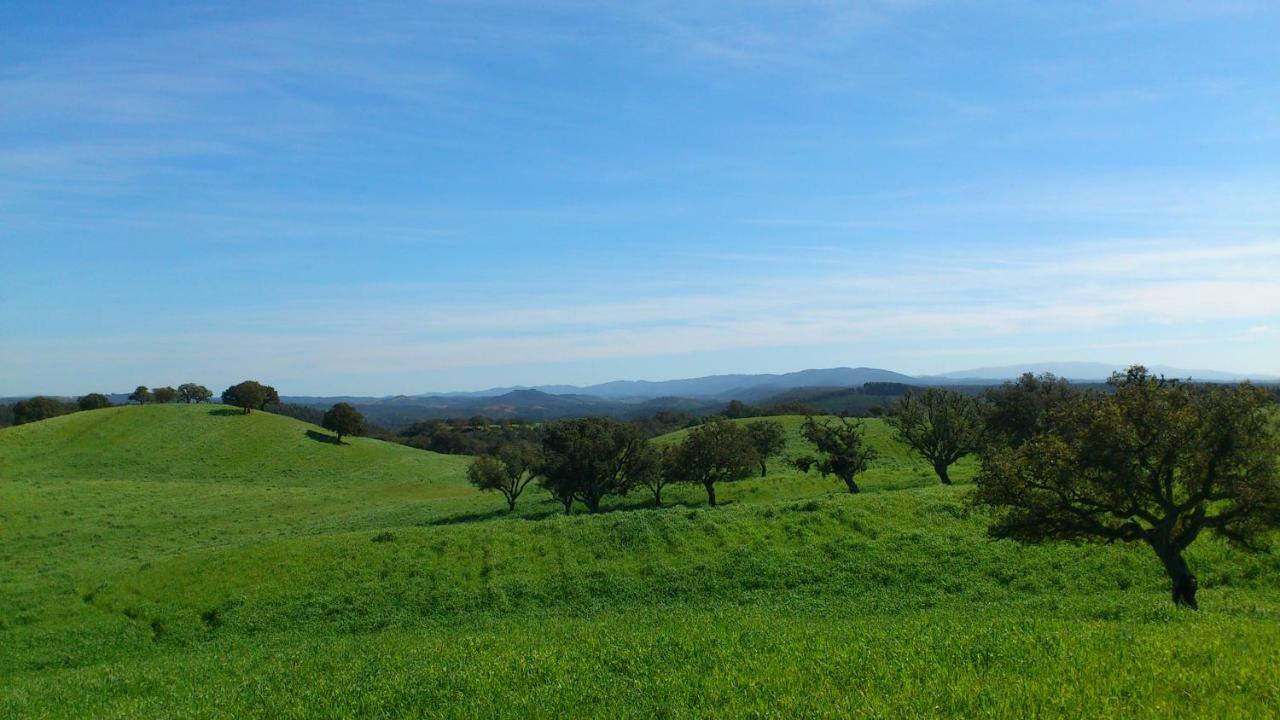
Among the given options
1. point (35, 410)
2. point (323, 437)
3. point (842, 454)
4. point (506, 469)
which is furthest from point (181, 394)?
point (842, 454)

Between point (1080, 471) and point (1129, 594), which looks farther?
point (1129, 594)

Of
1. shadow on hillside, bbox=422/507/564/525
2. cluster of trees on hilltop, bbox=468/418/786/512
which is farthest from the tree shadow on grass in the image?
cluster of trees on hilltop, bbox=468/418/786/512

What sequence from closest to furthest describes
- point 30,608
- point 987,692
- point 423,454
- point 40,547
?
point 987,692 < point 30,608 < point 40,547 < point 423,454

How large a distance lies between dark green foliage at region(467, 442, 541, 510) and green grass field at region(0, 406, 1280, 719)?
6336 millimetres

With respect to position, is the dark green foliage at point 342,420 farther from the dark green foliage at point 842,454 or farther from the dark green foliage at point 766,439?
the dark green foliage at point 842,454

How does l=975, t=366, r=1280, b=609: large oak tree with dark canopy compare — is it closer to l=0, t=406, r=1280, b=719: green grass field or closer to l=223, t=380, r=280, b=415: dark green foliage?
l=0, t=406, r=1280, b=719: green grass field

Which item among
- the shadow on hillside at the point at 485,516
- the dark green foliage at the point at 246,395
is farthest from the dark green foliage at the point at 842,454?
the dark green foliage at the point at 246,395

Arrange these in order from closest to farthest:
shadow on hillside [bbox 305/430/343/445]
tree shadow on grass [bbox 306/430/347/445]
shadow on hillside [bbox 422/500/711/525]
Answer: shadow on hillside [bbox 422/500/711/525] → tree shadow on grass [bbox 306/430/347/445] → shadow on hillside [bbox 305/430/343/445]

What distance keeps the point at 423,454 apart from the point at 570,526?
91381mm

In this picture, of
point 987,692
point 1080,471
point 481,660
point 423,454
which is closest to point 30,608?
point 481,660

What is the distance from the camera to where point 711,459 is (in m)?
58.1

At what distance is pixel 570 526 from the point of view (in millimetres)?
40406

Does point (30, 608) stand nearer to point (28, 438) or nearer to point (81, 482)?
point (81, 482)

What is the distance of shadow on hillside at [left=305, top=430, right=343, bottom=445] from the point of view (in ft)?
398
